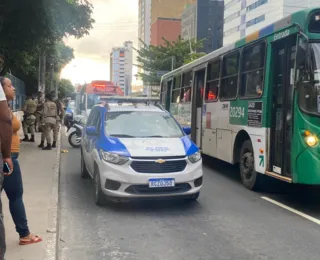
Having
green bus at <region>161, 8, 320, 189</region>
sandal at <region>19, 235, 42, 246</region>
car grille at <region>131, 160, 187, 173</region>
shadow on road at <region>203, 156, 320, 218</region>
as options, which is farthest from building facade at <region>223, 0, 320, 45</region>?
sandal at <region>19, 235, 42, 246</region>

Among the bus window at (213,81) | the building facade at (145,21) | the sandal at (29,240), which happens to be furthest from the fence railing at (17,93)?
the building facade at (145,21)

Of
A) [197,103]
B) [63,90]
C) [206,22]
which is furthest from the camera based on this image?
[206,22]

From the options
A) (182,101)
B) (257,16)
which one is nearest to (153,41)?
(257,16)

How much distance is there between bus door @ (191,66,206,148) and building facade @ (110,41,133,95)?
94127mm

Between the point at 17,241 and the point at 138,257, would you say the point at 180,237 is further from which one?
the point at 17,241

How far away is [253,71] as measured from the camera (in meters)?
8.18

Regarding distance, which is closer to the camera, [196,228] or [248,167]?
[196,228]

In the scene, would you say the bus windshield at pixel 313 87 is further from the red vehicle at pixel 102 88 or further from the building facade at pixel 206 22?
the building facade at pixel 206 22

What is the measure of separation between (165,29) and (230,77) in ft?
405

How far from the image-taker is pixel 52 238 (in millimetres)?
5137

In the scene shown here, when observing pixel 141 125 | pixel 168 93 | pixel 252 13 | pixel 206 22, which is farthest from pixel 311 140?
pixel 206 22

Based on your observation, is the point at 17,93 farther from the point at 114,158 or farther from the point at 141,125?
the point at 114,158

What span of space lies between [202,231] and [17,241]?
93.8 inches

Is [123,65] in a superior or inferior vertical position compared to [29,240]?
superior
